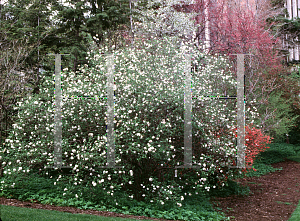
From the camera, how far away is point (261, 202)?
8375 millimetres

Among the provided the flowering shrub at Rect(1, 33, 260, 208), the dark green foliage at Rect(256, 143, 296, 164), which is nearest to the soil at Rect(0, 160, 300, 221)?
the flowering shrub at Rect(1, 33, 260, 208)

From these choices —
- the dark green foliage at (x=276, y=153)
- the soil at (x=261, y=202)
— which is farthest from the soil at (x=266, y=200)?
the dark green foliage at (x=276, y=153)

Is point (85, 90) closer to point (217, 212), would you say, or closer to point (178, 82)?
point (178, 82)

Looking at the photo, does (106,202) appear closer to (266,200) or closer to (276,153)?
(266,200)

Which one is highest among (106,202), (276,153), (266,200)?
(106,202)

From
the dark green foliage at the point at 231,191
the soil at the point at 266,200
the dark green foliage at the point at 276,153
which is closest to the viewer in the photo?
the soil at the point at 266,200

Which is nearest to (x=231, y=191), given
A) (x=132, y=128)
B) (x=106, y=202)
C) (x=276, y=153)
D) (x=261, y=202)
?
(x=261, y=202)

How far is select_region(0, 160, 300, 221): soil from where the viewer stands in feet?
20.6

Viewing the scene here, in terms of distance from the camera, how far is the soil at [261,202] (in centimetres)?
629

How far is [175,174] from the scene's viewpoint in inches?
270

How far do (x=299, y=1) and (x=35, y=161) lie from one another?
90.2 ft

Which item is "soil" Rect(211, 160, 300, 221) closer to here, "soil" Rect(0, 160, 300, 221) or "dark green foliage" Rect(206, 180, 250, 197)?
"soil" Rect(0, 160, 300, 221)

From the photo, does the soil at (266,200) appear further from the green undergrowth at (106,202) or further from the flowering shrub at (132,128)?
the flowering shrub at (132,128)

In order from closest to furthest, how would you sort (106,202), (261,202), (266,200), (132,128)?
(132,128), (106,202), (261,202), (266,200)
